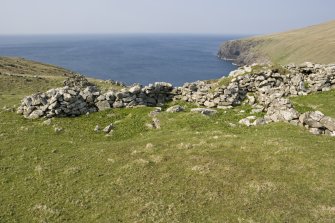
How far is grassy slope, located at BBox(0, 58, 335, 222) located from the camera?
67.0 ft

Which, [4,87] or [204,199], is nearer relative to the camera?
[204,199]

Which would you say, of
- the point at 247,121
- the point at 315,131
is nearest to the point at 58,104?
the point at 247,121

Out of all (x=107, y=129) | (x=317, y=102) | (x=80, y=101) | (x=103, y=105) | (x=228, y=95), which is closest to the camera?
(x=107, y=129)

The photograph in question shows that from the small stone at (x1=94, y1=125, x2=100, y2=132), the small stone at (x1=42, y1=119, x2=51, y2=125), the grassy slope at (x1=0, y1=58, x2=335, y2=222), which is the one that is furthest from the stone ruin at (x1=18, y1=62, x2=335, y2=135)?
the small stone at (x1=94, y1=125, x2=100, y2=132)

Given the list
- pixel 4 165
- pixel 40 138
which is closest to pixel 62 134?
pixel 40 138

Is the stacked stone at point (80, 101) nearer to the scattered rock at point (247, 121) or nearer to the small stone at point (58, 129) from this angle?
the small stone at point (58, 129)

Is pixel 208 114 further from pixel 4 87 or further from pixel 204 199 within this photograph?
pixel 4 87

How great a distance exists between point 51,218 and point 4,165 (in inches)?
386

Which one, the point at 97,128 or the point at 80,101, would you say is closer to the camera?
the point at 97,128

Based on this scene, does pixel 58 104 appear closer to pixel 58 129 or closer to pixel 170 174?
pixel 58 129

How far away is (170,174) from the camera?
24.7 meters

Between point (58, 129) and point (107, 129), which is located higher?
point (58, 129)

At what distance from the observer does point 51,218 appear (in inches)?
808

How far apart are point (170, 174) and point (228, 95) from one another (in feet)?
71.8
